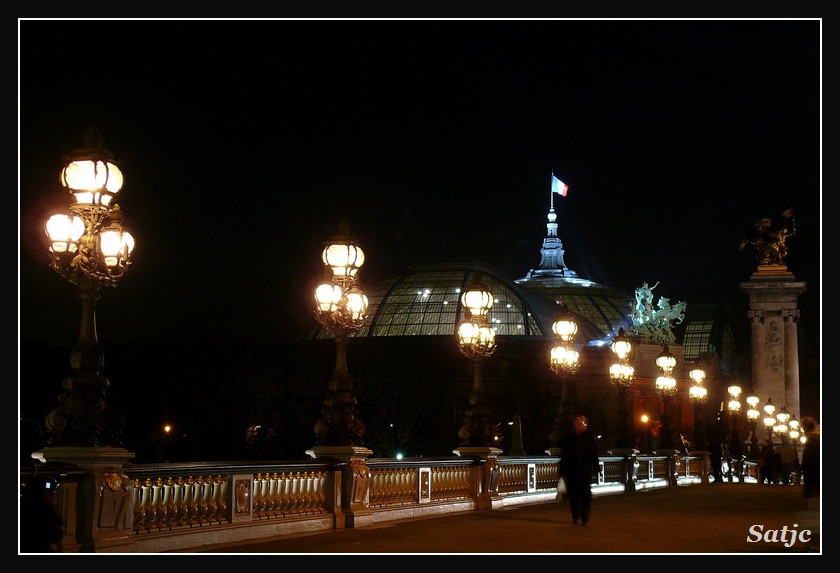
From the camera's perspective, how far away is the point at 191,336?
7412 cm

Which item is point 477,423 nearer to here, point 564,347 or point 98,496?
point 564,347

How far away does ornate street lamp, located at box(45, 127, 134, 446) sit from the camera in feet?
49.0

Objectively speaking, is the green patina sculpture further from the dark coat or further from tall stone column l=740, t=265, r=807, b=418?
the dark coat

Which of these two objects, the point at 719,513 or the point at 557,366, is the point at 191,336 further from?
the point at 719,513

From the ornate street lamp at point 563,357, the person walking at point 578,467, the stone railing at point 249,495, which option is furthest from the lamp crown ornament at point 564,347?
the person walking at point 578,467

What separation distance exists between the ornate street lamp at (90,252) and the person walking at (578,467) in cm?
841

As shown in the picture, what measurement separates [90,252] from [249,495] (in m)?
4.15

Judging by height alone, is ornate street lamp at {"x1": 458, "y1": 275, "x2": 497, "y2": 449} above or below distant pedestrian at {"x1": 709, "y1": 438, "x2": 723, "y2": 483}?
above

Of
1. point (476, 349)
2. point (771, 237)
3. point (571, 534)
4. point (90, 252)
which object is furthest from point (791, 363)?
point (90, 252)

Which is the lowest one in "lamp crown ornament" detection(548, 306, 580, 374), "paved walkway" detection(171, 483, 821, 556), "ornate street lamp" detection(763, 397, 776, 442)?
"paved walkway" detection(171, 483, 821, 556)

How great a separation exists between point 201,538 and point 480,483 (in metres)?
10.9

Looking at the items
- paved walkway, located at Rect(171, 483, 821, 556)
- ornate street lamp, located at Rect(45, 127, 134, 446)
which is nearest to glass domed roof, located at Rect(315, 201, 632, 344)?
paved walkway, located at Rect(171, 483, 821, 556)

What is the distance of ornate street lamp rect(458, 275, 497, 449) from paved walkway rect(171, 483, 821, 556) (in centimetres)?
153

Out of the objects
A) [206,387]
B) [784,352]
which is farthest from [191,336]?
[784,352]
